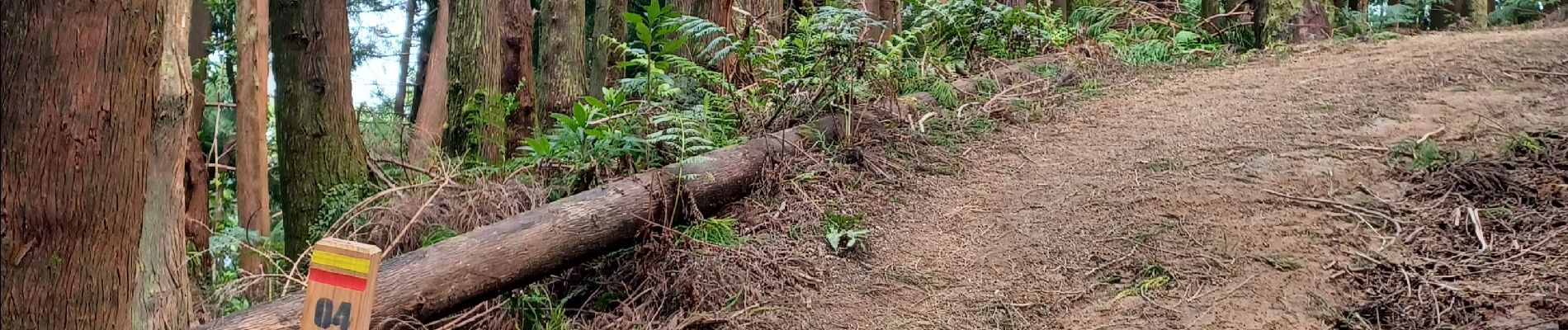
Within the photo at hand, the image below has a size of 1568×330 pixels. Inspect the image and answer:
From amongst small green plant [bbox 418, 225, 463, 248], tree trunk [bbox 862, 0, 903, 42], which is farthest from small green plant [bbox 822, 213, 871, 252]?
tree trunk [bbox 862, 0, 903, 42]

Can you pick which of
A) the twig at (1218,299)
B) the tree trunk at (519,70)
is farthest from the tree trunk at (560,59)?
the twig at (1218,299)

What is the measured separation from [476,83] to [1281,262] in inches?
211

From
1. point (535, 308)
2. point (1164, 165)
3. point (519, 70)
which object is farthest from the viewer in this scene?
point (519, 70)

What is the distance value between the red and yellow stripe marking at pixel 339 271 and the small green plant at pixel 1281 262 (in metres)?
3.05

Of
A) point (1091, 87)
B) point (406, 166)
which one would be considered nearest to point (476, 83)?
point (406, 166)

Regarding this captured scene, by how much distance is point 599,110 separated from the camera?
5262 millimetres

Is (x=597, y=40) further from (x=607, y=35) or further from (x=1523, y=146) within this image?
(x=1523, y=146)

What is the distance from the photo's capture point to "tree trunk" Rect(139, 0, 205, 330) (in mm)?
3771

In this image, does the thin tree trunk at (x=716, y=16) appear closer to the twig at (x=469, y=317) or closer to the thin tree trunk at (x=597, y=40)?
the thin tree trunk at (x=597, y=40)

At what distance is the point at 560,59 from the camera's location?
7.30 m

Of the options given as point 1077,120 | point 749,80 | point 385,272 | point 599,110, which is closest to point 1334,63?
point 1077,120

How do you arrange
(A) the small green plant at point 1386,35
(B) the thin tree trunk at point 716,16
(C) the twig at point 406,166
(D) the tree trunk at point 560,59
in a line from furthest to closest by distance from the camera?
(A) the small green plant at point 1386,35
(D) the tree trunk at point 560,59
(B) the thin tree trunk at point 716,16
(C) the twig at point 406,166

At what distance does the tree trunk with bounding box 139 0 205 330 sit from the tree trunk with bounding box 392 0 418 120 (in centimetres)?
1631

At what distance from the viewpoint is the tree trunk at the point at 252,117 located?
6992mm
